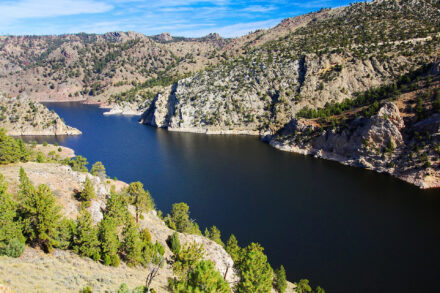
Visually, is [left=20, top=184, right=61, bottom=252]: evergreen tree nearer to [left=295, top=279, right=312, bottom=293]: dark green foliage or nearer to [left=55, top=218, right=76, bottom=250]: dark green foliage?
[left=55, top=218, right=76, bottom=250]: dark green foliage

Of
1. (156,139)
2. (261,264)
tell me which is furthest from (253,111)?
(261,264)

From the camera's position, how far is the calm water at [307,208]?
155 feet

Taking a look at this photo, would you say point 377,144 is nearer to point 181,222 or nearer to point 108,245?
point 181,222

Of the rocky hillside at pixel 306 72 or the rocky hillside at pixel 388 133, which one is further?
the rocky hillside at pixel 306 72

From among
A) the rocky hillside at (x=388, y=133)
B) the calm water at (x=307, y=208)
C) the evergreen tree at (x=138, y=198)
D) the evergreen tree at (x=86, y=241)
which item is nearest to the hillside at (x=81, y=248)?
the evergreen tree at (x=86, y=241)

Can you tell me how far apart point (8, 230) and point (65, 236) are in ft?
16.5

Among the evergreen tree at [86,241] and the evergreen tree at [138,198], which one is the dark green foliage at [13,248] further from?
the evergreen tree at [138,198]

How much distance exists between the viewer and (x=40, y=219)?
1102 inches

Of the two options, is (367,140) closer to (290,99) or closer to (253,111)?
(290,99)

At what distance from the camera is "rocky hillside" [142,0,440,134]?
137 m

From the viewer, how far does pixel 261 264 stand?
31.1 meters

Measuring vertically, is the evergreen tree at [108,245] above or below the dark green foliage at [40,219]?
below

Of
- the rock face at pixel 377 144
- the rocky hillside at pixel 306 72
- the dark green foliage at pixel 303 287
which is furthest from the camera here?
the rocky hillside at pixel 306 72

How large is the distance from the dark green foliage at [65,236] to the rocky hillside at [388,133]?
83251 millimetres
